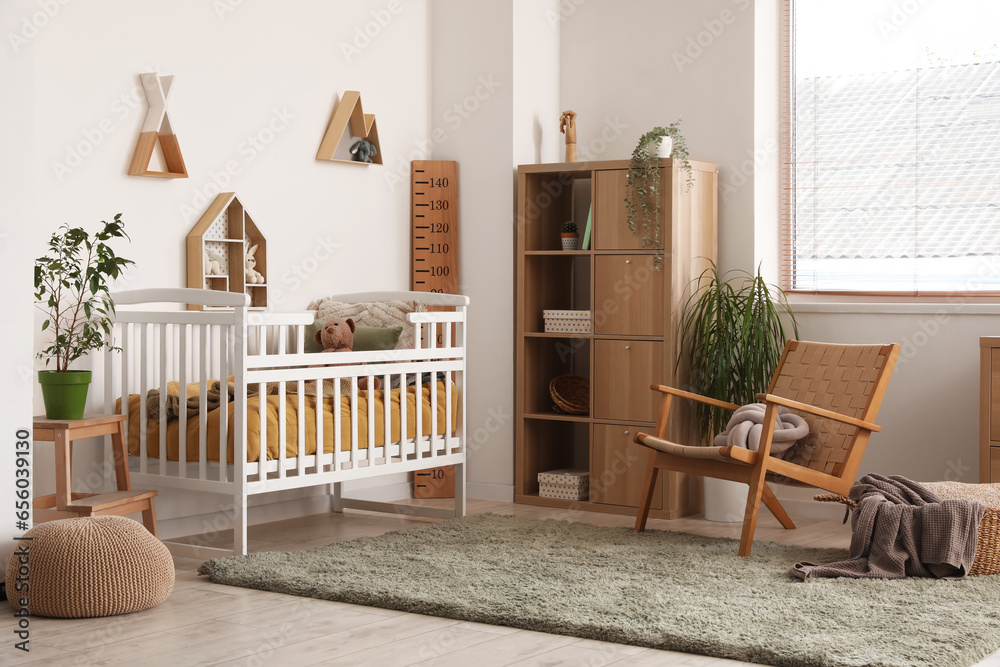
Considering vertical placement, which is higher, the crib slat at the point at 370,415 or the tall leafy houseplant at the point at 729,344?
the tall leafy houseplant at the point at 729,344

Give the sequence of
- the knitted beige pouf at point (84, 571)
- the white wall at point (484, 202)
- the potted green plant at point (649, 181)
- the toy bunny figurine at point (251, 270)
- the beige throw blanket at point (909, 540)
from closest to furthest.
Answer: the knitted beige pouf at point (84, 571) → the beige throw blanket at point (909, 540) → the toy bunny figurine at point (251, 270) → the potted green plant at point (649, 181) → the white wall at point (484, 202)

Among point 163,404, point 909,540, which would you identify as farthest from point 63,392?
point 909,540

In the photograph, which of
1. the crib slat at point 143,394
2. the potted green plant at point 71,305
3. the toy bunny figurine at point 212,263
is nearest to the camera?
the potted green plant at point 71,305

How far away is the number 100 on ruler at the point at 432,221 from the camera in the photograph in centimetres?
501

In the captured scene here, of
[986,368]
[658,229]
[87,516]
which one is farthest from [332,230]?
[986,368]

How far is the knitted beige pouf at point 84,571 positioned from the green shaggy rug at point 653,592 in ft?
1.28

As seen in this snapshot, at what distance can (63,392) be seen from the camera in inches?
131

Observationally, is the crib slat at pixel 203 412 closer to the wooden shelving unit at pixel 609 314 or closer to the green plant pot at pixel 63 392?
the green plant pot at pixel 63 392

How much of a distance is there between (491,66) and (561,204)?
682 millimetres

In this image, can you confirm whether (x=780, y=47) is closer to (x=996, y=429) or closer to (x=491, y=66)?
(x=491, y=66)

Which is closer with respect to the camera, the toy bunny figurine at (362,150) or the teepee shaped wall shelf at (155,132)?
the teepee shaped wall shelf at (155,132)

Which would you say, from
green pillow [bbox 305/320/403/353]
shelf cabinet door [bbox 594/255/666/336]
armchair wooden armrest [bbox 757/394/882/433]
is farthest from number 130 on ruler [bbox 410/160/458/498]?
armchair wooden armrest [bbox 757/394/882/433]

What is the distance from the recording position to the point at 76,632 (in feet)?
9.05

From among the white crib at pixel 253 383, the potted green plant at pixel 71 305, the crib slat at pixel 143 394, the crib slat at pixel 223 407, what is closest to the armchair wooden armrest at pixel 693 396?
the white crib at pixel 253 383
